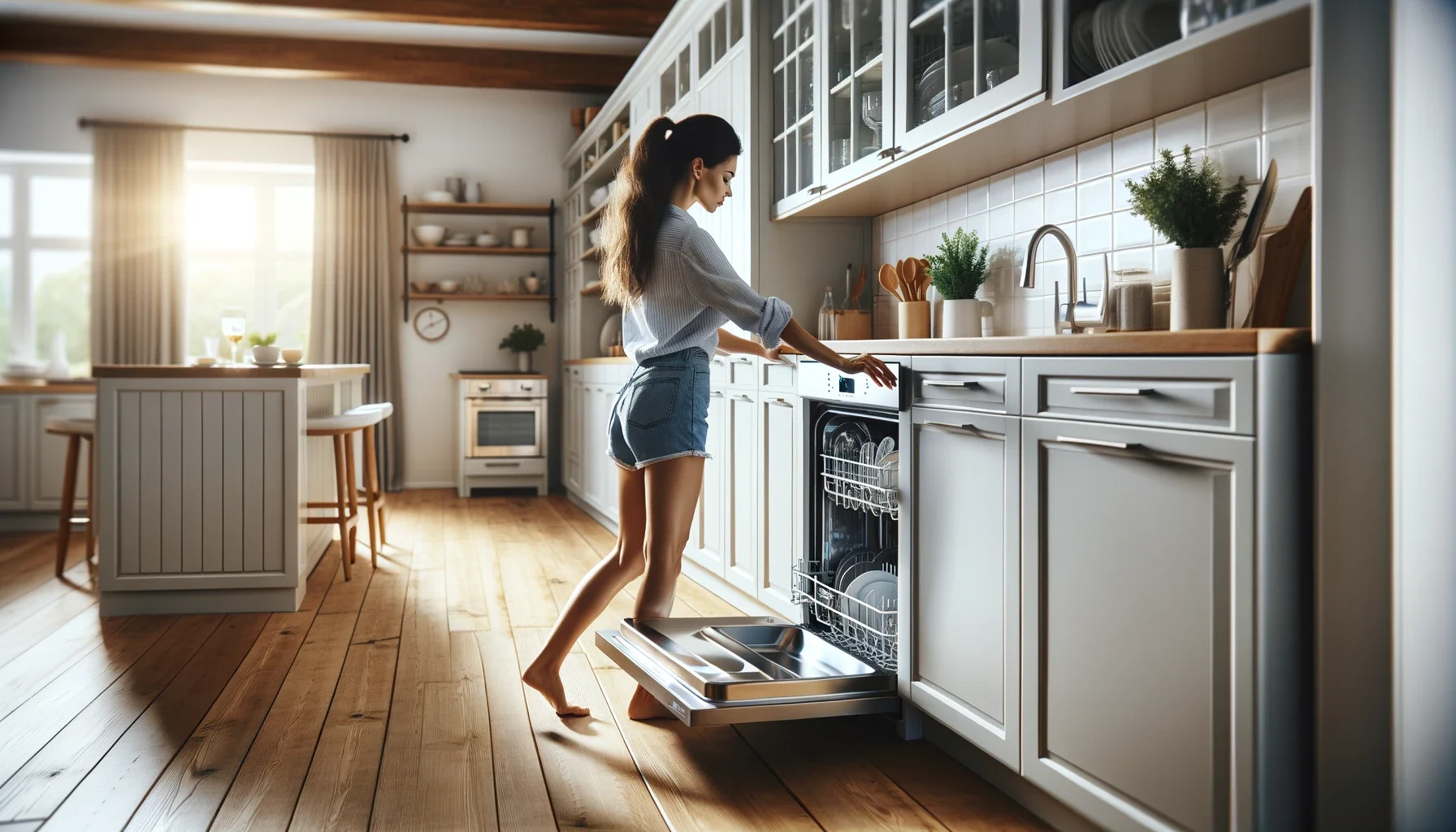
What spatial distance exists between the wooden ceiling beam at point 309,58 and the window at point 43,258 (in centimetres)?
72

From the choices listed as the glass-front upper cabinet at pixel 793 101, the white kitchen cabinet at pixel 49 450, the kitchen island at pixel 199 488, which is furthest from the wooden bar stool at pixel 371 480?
the white kitchen cabinet at pixel 49 450

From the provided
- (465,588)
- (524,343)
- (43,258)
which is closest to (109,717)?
(465,588)

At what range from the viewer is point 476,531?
5.25 meters

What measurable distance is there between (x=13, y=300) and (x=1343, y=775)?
24.6 ft

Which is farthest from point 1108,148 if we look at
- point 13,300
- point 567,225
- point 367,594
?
point 13,300

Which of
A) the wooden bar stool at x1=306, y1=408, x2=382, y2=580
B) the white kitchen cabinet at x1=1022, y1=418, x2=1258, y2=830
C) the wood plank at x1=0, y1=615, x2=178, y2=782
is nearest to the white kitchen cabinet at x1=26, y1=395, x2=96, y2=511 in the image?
the wooden bar stool at x1=306, y1=408, x2=382, y2=580

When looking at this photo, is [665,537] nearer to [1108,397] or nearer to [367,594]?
[1108,397]

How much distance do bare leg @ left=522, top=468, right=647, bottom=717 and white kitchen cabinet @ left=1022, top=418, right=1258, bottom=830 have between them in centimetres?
95

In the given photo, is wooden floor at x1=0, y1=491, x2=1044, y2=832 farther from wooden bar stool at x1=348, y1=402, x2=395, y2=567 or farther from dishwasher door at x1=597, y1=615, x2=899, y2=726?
wooden bar stool at x1=348, y1=402, x2=395, y2=567

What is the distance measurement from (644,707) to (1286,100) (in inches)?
70.2

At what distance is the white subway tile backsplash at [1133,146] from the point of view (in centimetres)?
226

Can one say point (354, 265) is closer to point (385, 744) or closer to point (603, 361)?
point (603, 361)

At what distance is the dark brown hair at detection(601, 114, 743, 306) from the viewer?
7.43ft

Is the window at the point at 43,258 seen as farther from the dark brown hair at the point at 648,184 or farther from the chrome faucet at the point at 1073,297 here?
the chrome faucet at the point at 1073,297
